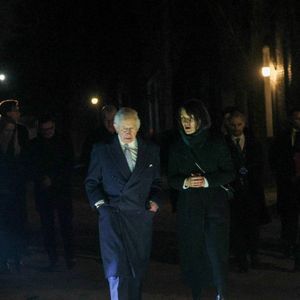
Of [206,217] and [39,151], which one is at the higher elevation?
[39,151]

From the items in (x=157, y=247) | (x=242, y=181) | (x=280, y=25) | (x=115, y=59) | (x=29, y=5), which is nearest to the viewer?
(x=242, y=181)

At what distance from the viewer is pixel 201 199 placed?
265 inches

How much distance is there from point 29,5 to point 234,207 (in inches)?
1156

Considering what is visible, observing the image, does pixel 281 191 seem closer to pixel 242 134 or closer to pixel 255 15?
pixel 242 134

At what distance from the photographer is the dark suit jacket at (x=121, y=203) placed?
6.40 meters

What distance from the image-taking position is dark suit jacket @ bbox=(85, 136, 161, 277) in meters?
6.40

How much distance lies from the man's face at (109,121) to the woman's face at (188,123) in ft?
5.95

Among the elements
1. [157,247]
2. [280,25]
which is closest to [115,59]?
[280,25]

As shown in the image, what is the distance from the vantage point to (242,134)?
8391 millimetres

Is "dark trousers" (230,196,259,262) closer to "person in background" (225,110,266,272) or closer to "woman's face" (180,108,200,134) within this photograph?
"person in background" (225,110,266,272)

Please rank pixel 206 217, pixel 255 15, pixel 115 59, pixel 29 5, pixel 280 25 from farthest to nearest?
1. pixel 29 5
2. pixel 115 59
3. pixel 280 25
4. pixel 255 15
5. pixel 206 217

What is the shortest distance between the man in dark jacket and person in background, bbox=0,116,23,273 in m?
0.23

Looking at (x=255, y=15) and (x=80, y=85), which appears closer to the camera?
(x=255, y=15)

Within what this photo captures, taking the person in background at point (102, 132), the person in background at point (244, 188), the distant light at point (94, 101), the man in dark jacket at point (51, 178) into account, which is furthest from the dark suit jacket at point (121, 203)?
the distant light at point (94, 101)
